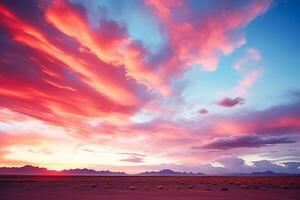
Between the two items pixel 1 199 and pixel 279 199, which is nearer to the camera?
pixel 1 199

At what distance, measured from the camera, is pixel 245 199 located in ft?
89.8

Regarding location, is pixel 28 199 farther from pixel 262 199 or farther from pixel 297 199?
pixel 297 199

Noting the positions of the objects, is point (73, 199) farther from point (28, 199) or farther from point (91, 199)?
point (28, 199)

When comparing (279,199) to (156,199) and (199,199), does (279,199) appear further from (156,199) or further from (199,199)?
(156,199)

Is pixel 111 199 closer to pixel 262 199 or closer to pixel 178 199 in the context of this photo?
pixel 178 199

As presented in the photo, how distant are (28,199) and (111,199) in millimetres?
7917

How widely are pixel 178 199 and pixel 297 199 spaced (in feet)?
38.6

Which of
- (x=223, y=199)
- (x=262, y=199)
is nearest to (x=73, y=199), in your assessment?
(x=223, y=199)

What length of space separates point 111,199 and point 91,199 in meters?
1.84

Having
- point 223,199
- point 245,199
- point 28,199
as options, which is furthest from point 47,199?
point 245,199

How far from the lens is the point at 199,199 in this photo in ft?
90.4

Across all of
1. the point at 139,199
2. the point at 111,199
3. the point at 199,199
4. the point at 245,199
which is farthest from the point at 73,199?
the point at 245,199

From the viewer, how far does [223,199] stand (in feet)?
91.4

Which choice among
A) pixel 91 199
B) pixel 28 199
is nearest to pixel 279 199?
pixel 91 199
